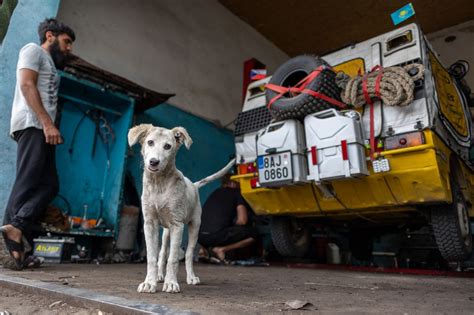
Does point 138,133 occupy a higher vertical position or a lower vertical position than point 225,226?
higher

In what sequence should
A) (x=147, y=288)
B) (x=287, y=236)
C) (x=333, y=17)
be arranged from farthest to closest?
1. (x=333, y=17)
2. (x=287, y=236)
3. (x=147, y=288)

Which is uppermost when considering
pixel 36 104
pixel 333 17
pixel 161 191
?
pixel 333 17

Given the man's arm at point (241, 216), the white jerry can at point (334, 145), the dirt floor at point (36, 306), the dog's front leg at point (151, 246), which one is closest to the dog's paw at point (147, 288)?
the dog's front leg at point (151, 246)

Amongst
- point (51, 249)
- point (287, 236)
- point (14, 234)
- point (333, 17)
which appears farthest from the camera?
point (333, 17)

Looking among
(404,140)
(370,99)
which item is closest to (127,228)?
(370,99)

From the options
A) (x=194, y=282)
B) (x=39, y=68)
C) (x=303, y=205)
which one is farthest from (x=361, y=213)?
(x=39, y=68)

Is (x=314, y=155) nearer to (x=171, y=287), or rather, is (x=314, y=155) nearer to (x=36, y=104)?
(x=171, y=287)

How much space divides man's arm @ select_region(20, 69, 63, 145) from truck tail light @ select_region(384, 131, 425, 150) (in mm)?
2690

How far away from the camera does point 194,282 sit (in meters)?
2.23

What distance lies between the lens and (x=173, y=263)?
6.29 feet

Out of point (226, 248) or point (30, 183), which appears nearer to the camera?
point (30, 183)

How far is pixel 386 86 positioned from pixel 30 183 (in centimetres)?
297

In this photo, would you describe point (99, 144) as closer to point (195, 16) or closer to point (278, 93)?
point (278, 93)

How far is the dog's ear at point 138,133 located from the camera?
1.98 m
